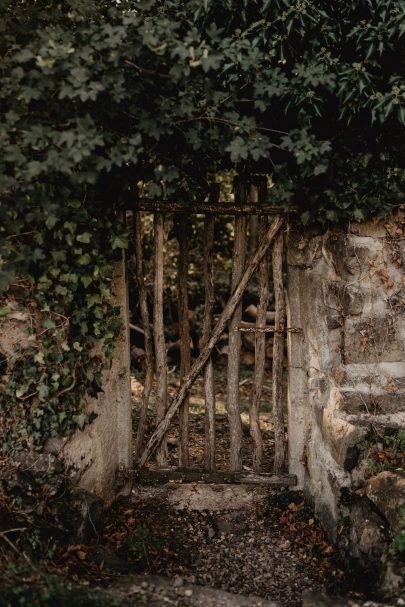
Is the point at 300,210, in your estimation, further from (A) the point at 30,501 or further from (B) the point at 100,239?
(A) the point at 30,501

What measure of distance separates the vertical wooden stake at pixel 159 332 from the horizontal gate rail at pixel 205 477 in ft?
0.34

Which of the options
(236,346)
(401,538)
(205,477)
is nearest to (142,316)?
(236,346)

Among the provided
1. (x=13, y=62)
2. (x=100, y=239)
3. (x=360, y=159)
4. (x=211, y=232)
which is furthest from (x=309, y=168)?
(x=13, y=62)

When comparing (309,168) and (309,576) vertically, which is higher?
(309,168)

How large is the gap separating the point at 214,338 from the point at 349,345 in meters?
0.99

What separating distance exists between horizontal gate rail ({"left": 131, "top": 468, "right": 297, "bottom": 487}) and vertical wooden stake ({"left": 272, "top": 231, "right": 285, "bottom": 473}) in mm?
100

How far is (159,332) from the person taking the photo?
156 inches

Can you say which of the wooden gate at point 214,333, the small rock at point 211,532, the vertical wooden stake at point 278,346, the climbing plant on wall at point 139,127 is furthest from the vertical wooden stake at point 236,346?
the small rock at point 211,532

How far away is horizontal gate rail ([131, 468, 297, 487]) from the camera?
4062mm

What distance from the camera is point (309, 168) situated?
10.6ft

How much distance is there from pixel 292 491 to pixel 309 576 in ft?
2.50

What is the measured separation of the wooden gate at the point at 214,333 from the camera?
3818mm

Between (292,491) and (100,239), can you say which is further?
(292,491)

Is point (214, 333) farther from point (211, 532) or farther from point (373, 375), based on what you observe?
point (211, 532)
